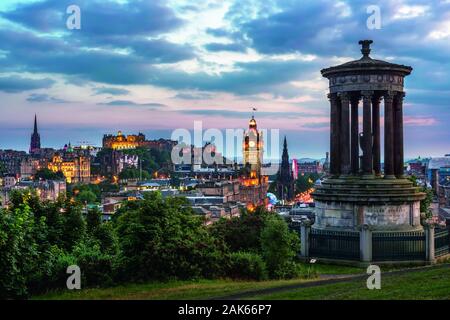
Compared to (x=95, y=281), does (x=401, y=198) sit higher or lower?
higher

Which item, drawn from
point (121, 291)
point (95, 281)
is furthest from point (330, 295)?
→ point (95, 281)

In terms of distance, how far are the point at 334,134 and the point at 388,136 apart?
2908mm

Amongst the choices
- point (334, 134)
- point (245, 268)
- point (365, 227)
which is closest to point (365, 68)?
point (334, 134)

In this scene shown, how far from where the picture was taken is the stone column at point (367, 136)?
1420 inches

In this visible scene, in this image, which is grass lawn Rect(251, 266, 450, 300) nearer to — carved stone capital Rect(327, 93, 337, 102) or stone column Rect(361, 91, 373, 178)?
stone column Rect(361, 91, 373, 178)

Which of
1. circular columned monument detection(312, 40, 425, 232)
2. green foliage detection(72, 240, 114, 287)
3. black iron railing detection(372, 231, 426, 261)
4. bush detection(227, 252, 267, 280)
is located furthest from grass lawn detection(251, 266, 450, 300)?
circular columned monument detection(312, 40, 425, 232)

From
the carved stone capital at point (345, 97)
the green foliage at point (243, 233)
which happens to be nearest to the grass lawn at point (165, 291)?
the green foliage at point (243, 233)

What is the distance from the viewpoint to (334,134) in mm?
37625

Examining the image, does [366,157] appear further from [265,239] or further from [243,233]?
[265,239]

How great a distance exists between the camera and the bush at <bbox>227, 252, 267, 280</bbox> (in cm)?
2838
